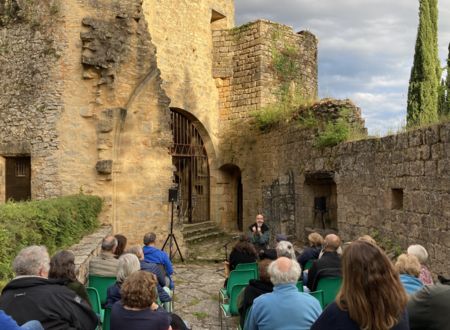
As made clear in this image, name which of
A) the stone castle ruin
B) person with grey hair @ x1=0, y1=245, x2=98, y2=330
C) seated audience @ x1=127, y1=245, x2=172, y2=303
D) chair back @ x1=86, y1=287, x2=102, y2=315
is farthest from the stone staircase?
person with grey hair @ x1=0, y1=245, x2=98, y2=330

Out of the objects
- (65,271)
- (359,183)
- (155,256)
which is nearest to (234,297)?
(155,256)

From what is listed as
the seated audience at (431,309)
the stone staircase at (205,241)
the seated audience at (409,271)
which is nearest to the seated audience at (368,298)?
the seated audience at (431,309)

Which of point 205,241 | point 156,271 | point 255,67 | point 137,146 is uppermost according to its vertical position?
point 255,67

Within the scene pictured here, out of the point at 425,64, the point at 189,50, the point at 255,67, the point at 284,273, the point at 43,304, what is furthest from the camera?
the point at 425,64

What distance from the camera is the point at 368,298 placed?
2076mm

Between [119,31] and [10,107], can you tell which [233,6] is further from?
[10,107]

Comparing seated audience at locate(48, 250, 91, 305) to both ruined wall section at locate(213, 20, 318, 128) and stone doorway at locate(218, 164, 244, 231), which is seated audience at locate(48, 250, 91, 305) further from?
stone doorway at locate(218, 164, 244, 231)

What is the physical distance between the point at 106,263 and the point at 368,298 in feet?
11.7

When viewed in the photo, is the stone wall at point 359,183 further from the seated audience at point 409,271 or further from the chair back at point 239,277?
the seated audience at point 409,271

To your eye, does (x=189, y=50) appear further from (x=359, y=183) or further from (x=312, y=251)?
(x=312, y=251)

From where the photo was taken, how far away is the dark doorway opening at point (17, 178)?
33.7 feet

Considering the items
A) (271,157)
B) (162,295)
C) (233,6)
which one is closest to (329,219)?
(271,157)

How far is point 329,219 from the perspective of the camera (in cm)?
1124

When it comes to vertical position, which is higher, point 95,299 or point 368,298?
Answer: point 368,298
